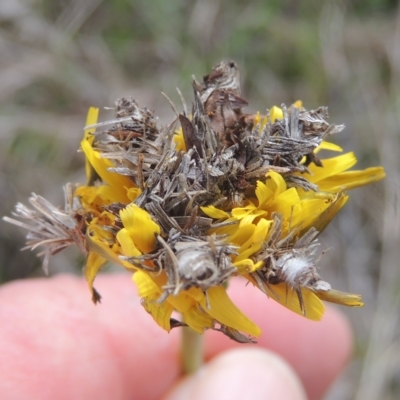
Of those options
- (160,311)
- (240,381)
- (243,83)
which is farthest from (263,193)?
(243,83)

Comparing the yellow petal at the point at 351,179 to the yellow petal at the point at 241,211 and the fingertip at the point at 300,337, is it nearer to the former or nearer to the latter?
the yellow petal at the point at 241,211

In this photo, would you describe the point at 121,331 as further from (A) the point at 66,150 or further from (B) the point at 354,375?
(B) the point at 354,375

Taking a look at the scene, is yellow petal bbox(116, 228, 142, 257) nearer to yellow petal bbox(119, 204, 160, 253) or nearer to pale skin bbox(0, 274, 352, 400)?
yellow petal bbox(119, 204, 160, 253)

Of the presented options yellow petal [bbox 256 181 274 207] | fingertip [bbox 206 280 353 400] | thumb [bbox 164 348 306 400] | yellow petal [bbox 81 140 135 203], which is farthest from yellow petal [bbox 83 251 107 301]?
fingertip [bbox 206 280 353 400]

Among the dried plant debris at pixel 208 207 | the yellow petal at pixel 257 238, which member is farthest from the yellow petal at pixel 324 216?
the yellow petal at pixel 257 238

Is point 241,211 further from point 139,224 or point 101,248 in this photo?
point 101,248

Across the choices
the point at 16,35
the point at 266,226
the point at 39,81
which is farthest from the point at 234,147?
the point at 16,35
